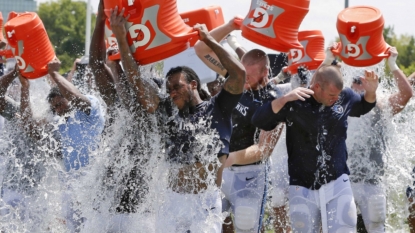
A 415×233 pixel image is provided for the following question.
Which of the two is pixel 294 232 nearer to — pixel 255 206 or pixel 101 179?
pixel 255 206

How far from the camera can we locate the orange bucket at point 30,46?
21.2 feet

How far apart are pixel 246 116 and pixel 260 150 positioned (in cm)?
30

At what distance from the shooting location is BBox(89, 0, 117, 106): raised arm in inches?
216

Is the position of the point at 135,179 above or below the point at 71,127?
above

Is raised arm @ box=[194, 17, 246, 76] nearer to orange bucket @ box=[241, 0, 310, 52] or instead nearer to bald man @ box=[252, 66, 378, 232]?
orange bucket @ box=[241, 0, 310, 52]

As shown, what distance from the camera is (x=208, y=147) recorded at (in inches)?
206

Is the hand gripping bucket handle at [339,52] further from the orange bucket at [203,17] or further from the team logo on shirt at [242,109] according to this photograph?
the orange bucket at [203,17]

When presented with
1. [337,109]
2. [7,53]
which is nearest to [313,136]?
[337,109]

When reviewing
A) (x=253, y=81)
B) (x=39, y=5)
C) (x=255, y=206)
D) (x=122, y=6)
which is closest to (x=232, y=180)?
(x=255, y=206)

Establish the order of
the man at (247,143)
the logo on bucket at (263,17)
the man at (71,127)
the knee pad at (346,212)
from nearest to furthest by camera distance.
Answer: the knee pad at (346,212) → the logo on bucket at (263,17) → the man at (247,143) → the man at (71,127)

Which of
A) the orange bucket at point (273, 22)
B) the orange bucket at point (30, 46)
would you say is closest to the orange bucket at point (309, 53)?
the orange bucket at point (273, 22)

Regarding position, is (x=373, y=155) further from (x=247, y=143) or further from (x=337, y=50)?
(x=247, y=143)

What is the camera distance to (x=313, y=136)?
5.97 m

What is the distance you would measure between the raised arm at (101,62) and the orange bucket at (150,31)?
388 millimetres
